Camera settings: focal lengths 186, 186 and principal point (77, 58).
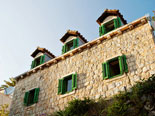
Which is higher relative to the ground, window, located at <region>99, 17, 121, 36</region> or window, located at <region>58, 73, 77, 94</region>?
window, located at <region>99, 17, 121, 36</region>

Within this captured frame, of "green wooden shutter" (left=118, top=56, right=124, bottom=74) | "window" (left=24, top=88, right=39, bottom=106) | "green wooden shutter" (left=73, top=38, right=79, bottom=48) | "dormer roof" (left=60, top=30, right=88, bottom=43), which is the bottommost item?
"window" (left=24, top=88, right=39, bottom=106)

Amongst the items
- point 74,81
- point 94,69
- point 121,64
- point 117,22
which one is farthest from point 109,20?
point 74,81

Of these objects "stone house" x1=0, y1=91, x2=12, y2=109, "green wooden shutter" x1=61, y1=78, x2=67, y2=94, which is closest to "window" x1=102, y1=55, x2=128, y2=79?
"green wooden shutter" x1=61, y1=78, x2=67, y2=94

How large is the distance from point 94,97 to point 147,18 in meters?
4.99

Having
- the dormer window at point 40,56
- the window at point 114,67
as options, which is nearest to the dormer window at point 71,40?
the dormer window at point 40,56

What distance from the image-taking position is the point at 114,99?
27.0 feet

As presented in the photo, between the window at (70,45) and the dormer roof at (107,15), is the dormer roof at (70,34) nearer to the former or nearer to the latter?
the window at (70,45)

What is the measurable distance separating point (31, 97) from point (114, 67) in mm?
6133

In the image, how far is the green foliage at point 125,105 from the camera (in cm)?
721

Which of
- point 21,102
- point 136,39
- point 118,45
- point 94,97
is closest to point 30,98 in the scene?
point 21,102

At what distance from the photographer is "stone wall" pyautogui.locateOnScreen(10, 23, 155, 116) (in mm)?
8734

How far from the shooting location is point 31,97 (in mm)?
12656

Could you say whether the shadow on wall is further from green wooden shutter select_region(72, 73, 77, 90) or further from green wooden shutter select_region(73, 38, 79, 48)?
green wooden shutter select_region(73, 38, 79, 48)

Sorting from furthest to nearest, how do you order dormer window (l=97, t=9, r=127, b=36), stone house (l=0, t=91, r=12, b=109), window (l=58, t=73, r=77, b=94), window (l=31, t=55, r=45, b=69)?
stone house (l=0, t=91, r=12, b=109), window (l=31, t=55, r=45, b=69), dormer window (l=97, t=9, r=127, b=36), window (l=58, t=73, r=77, b=94)
